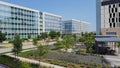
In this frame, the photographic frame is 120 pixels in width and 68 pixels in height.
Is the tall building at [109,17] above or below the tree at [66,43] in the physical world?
above

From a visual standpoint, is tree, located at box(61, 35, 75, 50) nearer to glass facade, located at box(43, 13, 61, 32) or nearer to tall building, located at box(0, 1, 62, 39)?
tall building, located at box(0, 1, 62, 39)

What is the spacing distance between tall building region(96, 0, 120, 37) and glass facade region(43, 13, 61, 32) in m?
50.5

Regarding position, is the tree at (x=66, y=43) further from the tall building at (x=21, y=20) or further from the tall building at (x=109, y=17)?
the tall building at (x=21, y=20)

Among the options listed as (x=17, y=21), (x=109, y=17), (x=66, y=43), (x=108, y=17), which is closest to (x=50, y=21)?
(x=17, y=21)

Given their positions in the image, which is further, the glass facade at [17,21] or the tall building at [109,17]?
the glass facade at [17,21]

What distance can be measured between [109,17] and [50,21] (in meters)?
61.6

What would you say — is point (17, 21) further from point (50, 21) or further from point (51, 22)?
point (51, 22)

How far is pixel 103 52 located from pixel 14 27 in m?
52.2

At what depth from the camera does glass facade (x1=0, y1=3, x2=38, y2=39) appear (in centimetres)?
7788

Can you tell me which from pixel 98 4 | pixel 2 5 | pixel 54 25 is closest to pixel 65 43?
pixel 98 4

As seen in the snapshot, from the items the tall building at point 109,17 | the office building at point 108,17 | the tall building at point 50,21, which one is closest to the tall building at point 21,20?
the tall building at point 50,21

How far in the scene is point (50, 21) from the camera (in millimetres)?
124125

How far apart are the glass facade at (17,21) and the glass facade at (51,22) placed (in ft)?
46.5

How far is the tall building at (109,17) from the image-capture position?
6544 cm
